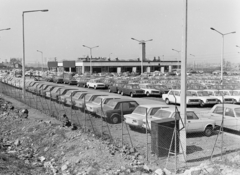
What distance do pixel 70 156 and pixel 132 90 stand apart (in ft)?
66.1

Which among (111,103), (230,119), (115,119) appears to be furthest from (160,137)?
(111,103)

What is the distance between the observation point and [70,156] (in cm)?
1259

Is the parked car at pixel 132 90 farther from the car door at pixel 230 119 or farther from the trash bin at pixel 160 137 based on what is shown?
the trash bin at pixel 160 137

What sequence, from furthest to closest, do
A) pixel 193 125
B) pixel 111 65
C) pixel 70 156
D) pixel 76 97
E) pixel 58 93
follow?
pixel 111 65 → pixel 58 93 → pixel 76 97 → pixel 193 125 → pixel 70 156

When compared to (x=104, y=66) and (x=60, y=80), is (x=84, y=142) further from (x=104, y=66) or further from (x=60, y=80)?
(x=104, y=66)

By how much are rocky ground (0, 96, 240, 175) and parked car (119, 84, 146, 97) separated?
1505 centimetres

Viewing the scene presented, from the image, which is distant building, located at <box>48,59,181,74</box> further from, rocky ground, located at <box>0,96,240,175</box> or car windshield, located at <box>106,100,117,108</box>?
rocky ground, located at <box>0,96,240,175</box>

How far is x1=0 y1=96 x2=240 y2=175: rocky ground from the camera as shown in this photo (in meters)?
10.3

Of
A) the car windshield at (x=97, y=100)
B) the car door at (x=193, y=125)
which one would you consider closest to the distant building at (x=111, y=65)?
the car windshield at (x=97, y=100)

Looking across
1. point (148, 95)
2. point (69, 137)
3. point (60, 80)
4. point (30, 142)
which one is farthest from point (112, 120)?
point (60, 80)

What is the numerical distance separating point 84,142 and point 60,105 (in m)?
11.6

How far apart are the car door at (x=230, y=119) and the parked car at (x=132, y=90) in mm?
16818

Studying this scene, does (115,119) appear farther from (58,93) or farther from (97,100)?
(58,93)

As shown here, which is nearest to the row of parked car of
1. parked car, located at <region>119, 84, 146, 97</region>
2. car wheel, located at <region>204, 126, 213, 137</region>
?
car wheel, located at <region>204, 126, 213, 137</region>
